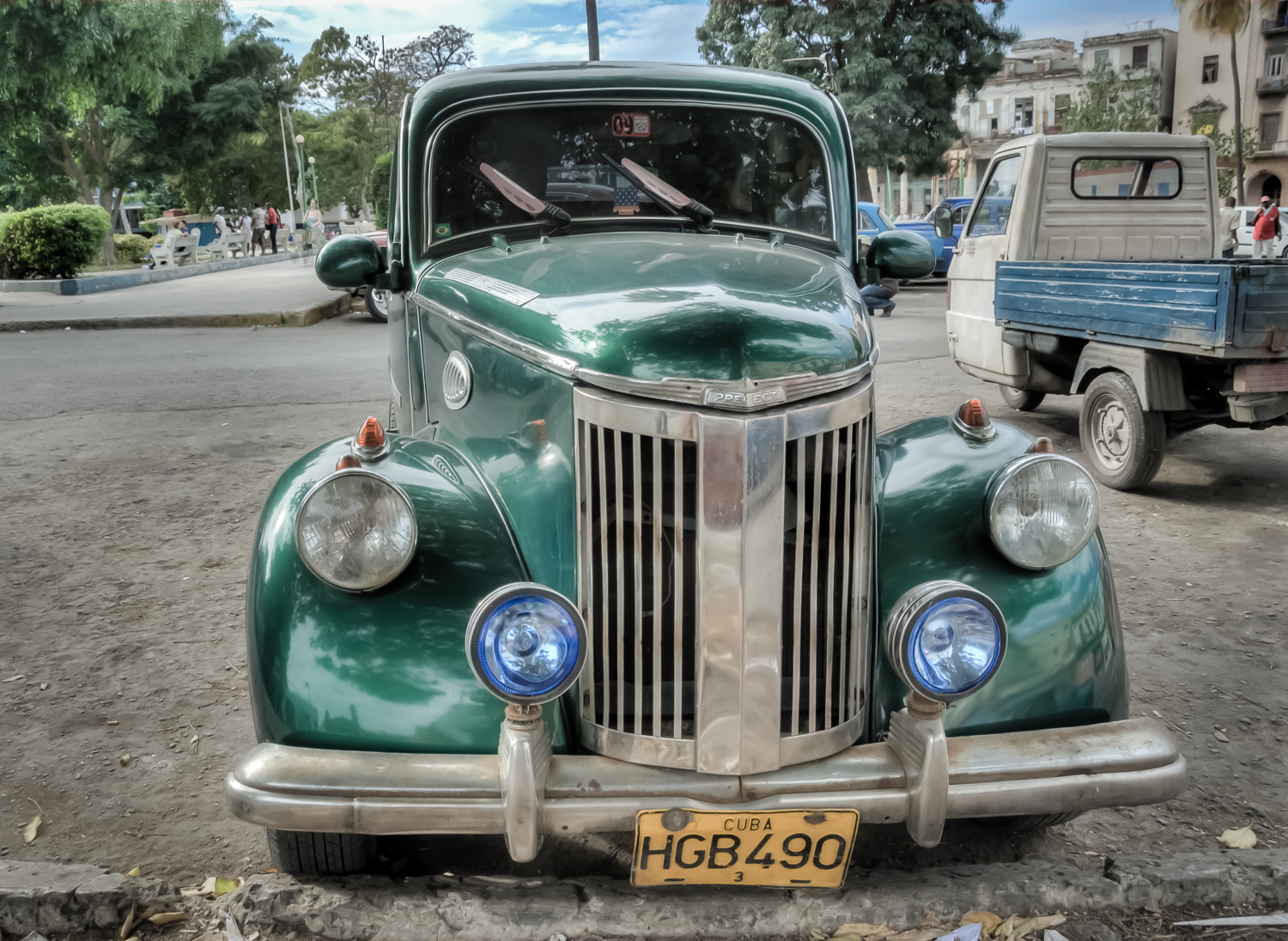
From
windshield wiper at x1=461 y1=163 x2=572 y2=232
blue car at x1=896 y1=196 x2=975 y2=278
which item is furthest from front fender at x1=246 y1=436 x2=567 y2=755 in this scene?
blue car at x1=896 y1=196 x2=975 y2=278

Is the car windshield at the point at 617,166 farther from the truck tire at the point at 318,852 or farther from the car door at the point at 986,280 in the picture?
the car door at the point at 986,280

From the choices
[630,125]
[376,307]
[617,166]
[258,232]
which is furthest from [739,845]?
[258,232]

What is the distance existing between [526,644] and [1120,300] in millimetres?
4826

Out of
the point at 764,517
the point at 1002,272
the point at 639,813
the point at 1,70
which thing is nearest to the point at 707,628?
the point at 764,517

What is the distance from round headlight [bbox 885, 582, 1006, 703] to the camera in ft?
6.57

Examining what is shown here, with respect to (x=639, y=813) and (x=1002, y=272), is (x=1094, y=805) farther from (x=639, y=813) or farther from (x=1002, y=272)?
(x=1002, y=272)

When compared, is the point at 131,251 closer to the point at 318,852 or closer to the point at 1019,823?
the point at 318,852

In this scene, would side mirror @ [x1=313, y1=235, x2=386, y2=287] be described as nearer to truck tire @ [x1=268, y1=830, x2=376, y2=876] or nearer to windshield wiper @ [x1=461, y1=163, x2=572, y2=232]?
windshield wiper @ [x1=461, y1=163, x2=572, y2=232]

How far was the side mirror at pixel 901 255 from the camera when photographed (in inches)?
140

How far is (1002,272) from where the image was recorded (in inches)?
266

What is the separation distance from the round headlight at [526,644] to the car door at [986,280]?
5806 mm

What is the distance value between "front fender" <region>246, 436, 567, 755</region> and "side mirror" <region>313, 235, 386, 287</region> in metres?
1.30

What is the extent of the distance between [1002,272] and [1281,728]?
4102 mm

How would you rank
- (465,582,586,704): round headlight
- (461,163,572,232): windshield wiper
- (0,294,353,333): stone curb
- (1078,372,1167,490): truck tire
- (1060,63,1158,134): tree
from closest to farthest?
(465,582,586,704): round headlight
(461,163,572,232): windshield wiper
(1078,372,1167,490): truck tire
(0,294,353,333): stone curb
(1060,63,1158,134): tree
